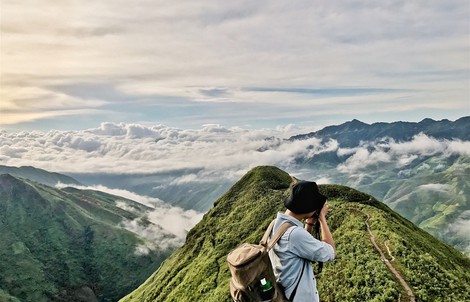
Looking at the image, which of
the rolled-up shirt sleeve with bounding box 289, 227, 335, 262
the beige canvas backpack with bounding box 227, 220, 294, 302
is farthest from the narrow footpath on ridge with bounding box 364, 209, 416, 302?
the beige canvas backpack with bounding box 227, 220, 294, 302

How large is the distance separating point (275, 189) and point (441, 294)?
8978cm

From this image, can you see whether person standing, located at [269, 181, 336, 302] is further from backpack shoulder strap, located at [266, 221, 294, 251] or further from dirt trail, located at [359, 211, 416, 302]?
dirt trail, located at [359, 211, 416, 302]

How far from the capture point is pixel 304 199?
905 centimetres

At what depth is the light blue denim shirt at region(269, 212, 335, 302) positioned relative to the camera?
862cm

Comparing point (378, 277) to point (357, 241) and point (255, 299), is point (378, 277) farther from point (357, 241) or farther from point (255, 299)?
point (255, 299)

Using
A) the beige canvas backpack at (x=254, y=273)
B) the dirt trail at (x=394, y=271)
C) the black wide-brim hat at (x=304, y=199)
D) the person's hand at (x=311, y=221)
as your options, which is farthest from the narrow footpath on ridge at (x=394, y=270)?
the beige canvas backpack at (x=254, y=273)

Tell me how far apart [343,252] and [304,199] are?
46823 millimetres

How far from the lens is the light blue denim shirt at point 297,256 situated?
8625mm

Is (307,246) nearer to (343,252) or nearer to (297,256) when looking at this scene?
(297,256)

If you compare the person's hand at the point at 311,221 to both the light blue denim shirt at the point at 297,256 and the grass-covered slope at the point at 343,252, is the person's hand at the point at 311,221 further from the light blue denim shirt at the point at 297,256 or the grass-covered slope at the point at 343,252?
the grass-covered slope at the point at 343,252

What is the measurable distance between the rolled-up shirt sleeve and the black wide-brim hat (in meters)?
0.56

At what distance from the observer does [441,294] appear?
36.8 m

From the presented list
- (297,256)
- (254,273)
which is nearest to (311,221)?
(297,256)

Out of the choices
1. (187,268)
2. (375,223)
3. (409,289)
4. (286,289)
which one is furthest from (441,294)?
(187,268)
